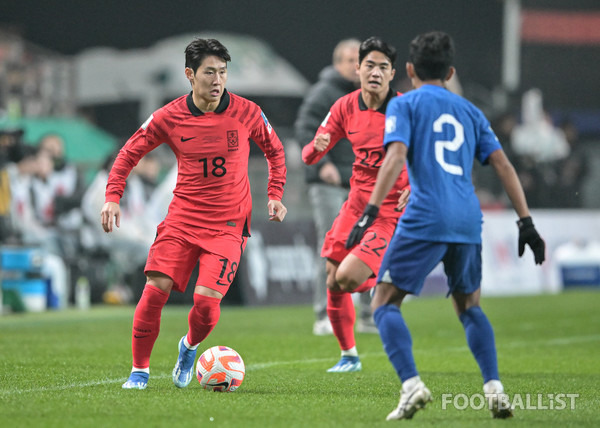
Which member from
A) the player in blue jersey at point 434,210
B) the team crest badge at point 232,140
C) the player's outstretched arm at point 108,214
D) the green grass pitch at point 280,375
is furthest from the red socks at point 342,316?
the player in blue jersey at point 434,210

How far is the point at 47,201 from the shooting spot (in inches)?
641

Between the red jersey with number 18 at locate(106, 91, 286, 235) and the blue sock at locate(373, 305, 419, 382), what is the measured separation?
1.64 meters

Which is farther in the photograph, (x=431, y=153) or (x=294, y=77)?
(x=294, y=77)

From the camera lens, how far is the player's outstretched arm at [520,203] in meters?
5.55

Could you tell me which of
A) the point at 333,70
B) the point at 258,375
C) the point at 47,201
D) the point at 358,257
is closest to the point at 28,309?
the point at 47,201

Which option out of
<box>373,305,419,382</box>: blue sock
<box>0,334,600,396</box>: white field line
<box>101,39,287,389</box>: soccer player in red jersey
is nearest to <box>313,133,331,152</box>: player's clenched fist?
<box>101,39,287,389</box>: soccer player in red jersey

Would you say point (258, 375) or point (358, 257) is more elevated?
point (358, 257)

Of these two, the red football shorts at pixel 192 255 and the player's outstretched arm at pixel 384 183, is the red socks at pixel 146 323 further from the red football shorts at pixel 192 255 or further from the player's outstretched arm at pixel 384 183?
the player's outstretched arm at pixel 384 183

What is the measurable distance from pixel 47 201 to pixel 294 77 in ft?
43.5

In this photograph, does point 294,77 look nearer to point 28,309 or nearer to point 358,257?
point 28,309

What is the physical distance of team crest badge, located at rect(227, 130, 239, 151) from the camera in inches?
271

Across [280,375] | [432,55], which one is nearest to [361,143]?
[280,375]

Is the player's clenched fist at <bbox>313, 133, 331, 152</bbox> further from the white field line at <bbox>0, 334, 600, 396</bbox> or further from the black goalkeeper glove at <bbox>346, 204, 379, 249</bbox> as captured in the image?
the black goalkeeper glove at <bbox>346, 204, 379, 249</bbox>

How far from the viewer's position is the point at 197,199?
22.5 feet
